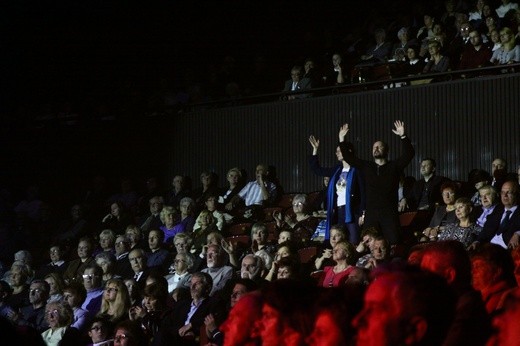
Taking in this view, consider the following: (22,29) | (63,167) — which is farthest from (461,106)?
(22,29)

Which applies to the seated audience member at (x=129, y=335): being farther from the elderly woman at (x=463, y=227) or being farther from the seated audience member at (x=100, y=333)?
the elderly woman at (x=463, y=227)

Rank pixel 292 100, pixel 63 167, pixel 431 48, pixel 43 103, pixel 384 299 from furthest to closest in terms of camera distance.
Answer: pixel 43 103, pixel 63 167, pixel 292 100, pixel 431 48, pixel 384 299

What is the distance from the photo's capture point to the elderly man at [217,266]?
28.6 ft

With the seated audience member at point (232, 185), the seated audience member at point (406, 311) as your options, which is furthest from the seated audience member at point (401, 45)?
the seated audience member at point (406, 311)

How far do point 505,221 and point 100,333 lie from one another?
139 inches

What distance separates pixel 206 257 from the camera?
9352mm

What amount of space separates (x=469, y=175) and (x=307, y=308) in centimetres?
794

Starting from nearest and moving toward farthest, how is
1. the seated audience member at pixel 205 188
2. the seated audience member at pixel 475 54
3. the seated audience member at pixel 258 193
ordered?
the seated audience member at pixel 475 54 < the seated audience member at pixel 258 193 < the seated audience member at pixel 205 188

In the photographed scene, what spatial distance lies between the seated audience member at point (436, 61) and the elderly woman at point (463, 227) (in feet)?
10.7

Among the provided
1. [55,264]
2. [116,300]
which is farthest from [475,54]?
[55,264]

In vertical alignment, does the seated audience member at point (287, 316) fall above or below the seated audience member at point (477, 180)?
below

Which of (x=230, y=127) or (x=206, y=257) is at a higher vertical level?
(x=230, y=127)

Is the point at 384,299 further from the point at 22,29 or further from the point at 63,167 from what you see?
the point at 22,29

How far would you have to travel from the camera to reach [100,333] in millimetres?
7273
